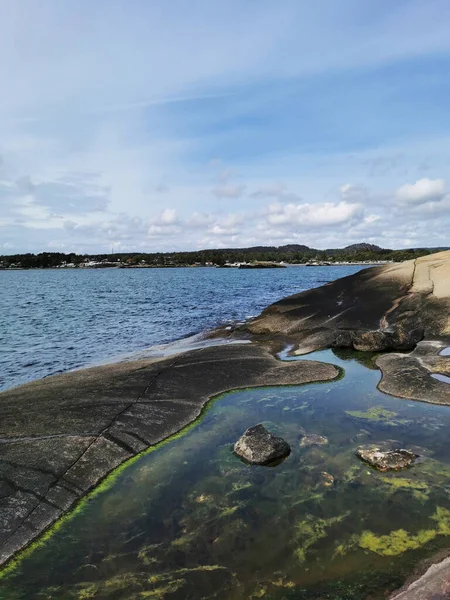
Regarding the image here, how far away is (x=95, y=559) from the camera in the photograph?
25.6 ft

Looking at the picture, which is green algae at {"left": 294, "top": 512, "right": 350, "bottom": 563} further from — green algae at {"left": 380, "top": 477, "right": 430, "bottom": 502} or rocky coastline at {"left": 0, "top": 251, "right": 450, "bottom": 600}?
A: rocky coastline at {"left": 0, "top": 251, "right": 450, "bottom": 600}

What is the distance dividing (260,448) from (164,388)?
6.61 m

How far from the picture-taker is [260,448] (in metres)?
11.4

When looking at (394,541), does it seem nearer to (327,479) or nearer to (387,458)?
(327,479)

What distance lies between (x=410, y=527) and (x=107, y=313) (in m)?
49.8

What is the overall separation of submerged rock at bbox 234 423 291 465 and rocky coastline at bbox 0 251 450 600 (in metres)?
2.87

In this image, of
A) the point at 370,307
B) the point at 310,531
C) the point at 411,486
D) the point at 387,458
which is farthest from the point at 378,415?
the point at 370,307

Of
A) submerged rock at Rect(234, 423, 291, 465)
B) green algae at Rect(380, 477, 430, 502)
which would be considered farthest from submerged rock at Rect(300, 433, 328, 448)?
green algae at Rect(380, 477, 430, 502)

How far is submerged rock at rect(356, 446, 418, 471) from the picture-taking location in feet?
34.2

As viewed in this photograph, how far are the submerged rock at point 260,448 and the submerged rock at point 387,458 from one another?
2155 mm

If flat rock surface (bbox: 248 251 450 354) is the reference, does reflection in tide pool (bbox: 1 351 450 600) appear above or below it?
below

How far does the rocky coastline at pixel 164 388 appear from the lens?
9.99 meters

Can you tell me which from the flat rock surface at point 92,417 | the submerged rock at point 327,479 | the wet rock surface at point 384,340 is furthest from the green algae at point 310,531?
the wet rock surface at point 384,340

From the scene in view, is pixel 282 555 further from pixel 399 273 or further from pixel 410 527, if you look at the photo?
pixel 399 273
